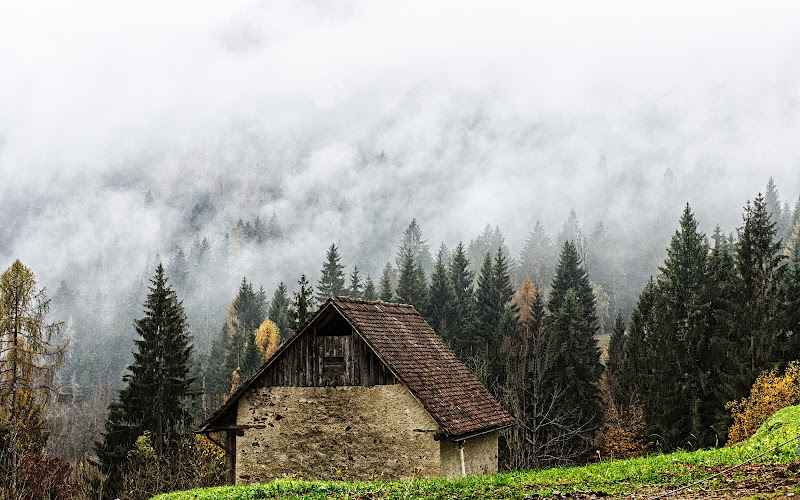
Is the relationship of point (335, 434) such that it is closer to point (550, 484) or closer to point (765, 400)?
point (550, 484)

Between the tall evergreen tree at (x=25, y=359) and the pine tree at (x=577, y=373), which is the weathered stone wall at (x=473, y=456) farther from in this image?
the pine tree at (x=577, y=373)

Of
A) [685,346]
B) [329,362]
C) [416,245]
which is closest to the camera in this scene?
[329,362]

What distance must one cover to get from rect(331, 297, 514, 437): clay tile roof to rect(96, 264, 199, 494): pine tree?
18.7 m

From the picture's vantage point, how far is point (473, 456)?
20.6 metres

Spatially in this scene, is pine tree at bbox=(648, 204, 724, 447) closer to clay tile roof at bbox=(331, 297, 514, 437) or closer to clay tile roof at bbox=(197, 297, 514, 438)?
clay tile roof at bbox=(331, 297, 514, 437)

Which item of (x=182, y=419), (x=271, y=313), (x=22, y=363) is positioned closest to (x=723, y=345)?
(x=182, y=419)

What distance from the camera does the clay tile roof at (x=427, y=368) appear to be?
19.8 meters

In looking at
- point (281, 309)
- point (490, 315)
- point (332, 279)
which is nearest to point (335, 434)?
point (490, 315)

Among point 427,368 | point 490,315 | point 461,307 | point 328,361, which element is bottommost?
point 427,368

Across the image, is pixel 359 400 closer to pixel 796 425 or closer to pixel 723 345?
pixel 796 425

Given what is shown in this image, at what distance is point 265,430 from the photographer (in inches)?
829

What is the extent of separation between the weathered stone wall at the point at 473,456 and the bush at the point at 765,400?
1739 cm

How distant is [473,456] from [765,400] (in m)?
20.4

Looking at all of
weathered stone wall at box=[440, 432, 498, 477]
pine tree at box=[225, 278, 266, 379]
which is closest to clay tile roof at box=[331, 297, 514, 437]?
weathered stone wall at box=[440, 432, 498, 477]
